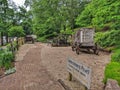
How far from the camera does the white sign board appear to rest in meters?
5.25

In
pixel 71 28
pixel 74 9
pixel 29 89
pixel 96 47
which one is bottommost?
pixel 29 89

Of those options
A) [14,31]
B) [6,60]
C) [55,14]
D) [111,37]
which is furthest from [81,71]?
[14,31]

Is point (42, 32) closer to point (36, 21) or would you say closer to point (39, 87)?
point (36, 21)

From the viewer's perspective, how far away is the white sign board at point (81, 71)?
525cm

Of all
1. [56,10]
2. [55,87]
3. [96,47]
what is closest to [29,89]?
[55,87]

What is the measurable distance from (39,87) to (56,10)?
25.6 m

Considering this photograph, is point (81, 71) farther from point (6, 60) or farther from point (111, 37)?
point (111, 37)

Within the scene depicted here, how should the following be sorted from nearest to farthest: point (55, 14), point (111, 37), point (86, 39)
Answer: point (111, 37) → point (86, 39) → point (55, 14)

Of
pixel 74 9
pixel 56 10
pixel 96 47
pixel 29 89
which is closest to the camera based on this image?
pixel 29 89

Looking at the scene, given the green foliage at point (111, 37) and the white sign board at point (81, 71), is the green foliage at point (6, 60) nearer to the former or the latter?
the white sign board at point (81, 71)

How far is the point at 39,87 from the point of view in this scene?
7.03m

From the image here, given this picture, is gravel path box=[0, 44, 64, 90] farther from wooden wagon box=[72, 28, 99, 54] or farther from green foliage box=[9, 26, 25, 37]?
green foliage box=[9, 26, 25, 37]

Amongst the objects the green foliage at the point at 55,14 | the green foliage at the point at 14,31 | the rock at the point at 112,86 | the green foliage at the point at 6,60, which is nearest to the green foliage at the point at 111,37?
the green foliage at the point at 6,60

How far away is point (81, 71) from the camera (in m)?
5.72
